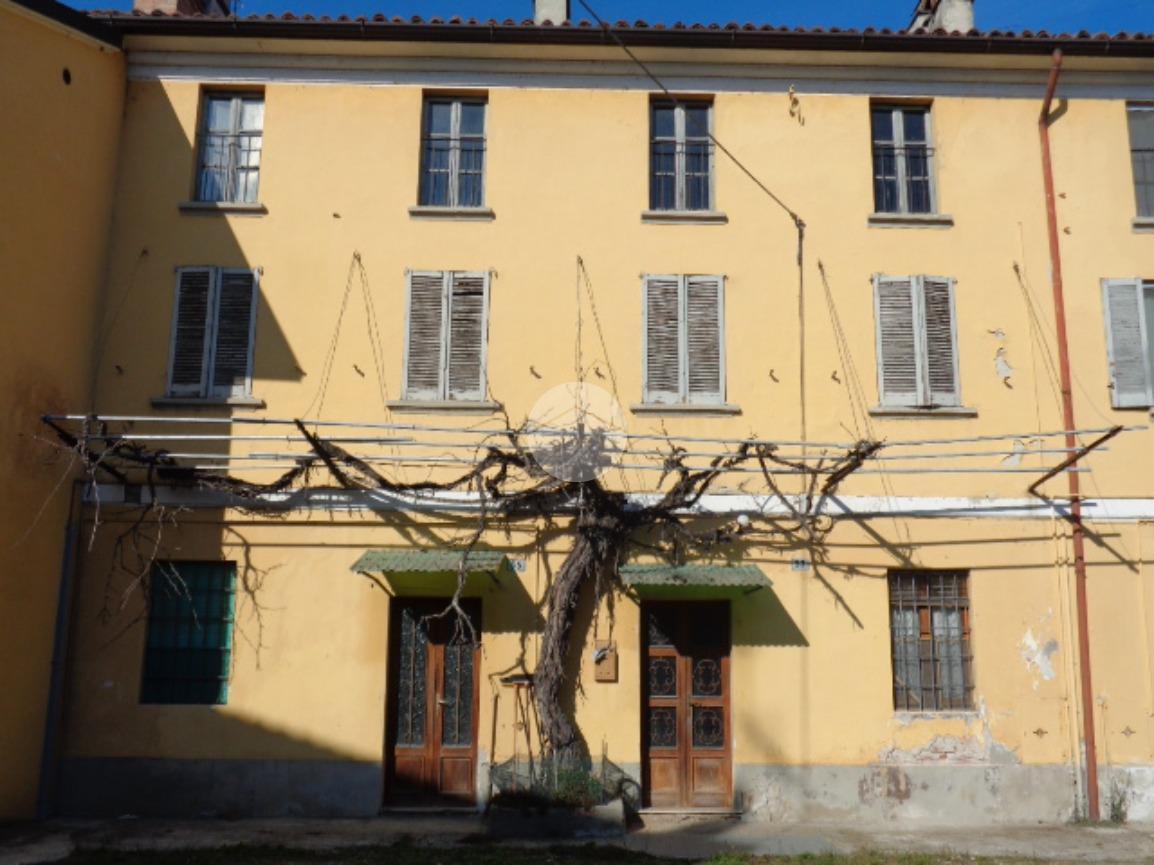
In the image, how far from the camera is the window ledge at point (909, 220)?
41.7ft

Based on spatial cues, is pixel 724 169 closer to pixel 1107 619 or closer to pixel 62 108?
pixel 1107 619

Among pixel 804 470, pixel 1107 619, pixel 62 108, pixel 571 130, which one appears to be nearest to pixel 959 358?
pixel 804 470

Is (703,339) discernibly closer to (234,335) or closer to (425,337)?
(425,337)

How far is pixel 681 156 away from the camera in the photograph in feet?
42.8

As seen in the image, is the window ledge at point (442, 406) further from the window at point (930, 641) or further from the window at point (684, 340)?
the window at point (930, 641)

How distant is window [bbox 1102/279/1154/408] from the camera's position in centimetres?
1236

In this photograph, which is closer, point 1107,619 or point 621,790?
point 621,790

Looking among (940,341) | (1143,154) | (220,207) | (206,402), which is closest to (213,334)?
(206,402)

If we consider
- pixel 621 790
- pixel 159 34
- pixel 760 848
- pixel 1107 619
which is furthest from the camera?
pixel 159 34

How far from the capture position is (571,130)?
1291 cm

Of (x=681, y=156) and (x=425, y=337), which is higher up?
(x=681, y=156)

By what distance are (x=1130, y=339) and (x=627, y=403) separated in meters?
5.93

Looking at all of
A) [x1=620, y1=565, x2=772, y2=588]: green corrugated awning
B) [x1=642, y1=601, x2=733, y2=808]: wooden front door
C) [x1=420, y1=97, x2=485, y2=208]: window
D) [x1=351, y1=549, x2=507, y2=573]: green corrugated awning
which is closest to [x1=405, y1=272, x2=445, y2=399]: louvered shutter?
[x1=420, y1=97, x2=485, y2=208]: window

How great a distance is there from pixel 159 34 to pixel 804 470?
9212 millimetres
